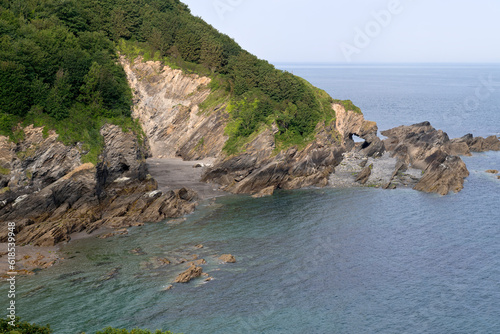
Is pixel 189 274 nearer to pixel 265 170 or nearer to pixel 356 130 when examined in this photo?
pixel 265 170

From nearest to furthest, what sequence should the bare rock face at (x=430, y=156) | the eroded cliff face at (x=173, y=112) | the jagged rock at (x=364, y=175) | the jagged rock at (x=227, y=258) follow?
the jagged rock at (x=227, y=258) → the bare rock face at (x=430, y=156) → the jagged rock at (x=364, y=175) → the eroded cliff face at (x=173, y=112)

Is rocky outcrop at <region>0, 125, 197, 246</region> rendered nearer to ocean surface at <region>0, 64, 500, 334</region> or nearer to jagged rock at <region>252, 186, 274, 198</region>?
ocean surface at <region>0, 64, 500, 334</region>

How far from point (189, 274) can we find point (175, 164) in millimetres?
38987

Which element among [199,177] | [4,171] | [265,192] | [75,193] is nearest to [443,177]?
[265,192]

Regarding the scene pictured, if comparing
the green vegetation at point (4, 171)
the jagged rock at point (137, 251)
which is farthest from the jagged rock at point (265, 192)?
the green vegetation at point (4, 171)

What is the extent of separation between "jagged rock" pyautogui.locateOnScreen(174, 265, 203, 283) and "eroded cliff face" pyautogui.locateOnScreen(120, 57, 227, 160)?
3990 centimetres

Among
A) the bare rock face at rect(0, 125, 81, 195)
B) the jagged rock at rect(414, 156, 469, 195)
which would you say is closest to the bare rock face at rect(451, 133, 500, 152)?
the jagged rock at rect(414, 156, 469, 195)

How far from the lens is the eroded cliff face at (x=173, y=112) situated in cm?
8819

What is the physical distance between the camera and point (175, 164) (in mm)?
84312

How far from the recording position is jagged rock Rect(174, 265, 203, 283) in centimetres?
4709

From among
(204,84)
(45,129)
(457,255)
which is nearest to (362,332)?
(457,255)

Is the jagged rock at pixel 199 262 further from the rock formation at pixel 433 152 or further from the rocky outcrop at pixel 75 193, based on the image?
the rock formation at pixel 433 152

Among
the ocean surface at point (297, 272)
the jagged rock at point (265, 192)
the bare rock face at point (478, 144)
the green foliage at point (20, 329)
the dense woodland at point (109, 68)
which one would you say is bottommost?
the ocean surface at point (297, 272)

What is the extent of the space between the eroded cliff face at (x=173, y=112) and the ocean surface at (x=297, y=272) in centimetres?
1854
